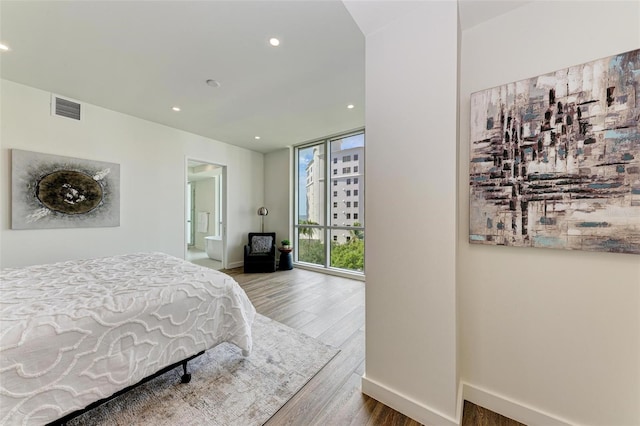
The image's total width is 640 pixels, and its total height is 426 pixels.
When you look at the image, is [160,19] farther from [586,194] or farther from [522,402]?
[522,402]

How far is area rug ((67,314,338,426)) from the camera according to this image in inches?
56.6

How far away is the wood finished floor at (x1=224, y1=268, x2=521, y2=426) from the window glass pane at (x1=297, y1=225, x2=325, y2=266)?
0.40 m

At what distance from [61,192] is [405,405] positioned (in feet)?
13.8

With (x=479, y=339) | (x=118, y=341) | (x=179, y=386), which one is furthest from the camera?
(x=179, y=386)

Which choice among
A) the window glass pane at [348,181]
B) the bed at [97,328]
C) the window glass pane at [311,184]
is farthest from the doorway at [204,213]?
the bed at [97,328]

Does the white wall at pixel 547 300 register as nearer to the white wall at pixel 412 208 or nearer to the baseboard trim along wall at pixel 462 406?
the baseboard trim along wall at pixel 462 406

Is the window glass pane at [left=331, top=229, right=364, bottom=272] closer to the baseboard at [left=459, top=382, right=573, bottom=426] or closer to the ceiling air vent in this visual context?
the baseboard at [left=459, top=382, right=573, bottom=426]

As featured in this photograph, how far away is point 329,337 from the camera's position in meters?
2.38

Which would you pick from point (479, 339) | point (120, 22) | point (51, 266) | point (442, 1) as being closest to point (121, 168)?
point (51, 266)

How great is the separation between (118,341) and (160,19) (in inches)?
87.7

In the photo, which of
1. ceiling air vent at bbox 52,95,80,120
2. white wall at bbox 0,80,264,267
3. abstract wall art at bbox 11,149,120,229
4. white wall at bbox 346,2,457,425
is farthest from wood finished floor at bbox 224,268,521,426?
ceiling air vent at bbox 52,95,80,120

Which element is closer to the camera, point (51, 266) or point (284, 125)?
point (51, 266)

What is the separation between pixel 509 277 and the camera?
1438mm

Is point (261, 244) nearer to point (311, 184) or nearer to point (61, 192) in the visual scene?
point (311, 184)
